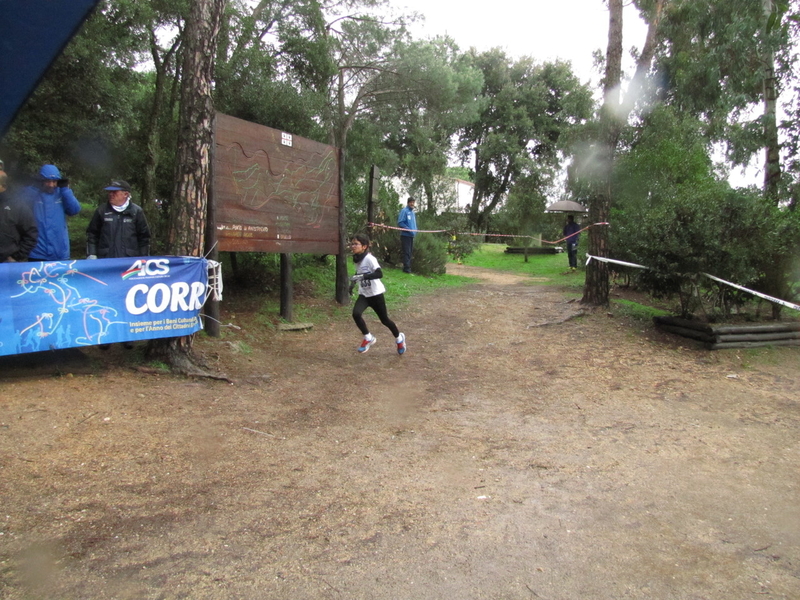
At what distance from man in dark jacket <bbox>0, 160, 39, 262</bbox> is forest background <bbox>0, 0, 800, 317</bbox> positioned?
1330mm

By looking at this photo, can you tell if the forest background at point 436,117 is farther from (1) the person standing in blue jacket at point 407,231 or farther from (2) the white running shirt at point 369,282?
(2) the white running shirt at point 369,282

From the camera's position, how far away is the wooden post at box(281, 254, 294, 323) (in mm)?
9211

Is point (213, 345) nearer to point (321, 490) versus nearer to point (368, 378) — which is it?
point (368, 378)

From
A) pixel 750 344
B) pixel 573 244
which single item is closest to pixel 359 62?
pixel 573 244

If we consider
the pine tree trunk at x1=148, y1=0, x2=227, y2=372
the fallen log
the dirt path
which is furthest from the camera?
the fallen log

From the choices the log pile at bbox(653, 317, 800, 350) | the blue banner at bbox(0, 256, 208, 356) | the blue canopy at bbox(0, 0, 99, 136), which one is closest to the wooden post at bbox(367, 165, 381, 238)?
the blue banner at bbox(0, 256, 208, 356)

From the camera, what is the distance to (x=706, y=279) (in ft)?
28.0

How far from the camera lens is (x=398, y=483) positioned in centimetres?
408

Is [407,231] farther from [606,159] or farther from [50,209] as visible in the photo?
[50,209]

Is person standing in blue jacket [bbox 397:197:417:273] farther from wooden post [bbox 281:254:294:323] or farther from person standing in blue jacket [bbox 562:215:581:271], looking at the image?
person standing in blue jacket [bbox 562:215:581:271]

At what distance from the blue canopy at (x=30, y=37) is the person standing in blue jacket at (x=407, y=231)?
9.67m

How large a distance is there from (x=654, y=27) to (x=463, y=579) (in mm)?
12924

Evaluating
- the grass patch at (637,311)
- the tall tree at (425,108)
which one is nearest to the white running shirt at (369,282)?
the grass patch at (637,311)

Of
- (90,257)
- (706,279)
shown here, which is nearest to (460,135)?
(706,279)
